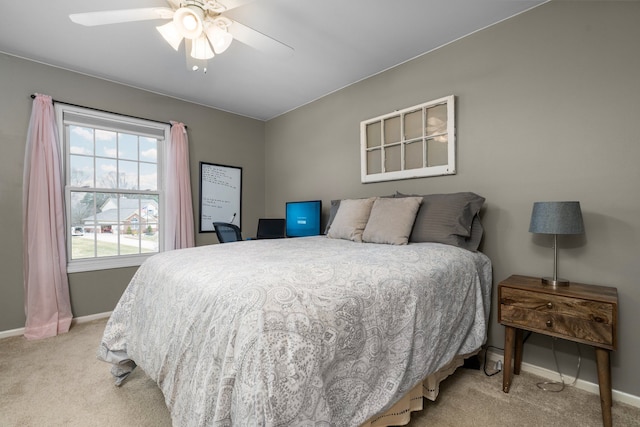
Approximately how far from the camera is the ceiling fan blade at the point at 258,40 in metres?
1.88

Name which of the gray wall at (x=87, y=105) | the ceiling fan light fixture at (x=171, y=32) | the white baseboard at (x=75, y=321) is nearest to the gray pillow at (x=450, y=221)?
the ceiling fan light fixture at (x=171, y=32)

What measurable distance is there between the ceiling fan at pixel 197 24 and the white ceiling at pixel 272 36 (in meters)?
0.22

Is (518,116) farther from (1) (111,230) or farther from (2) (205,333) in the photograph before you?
(1) (111,230)

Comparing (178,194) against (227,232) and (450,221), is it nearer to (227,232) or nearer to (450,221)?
(227,232)

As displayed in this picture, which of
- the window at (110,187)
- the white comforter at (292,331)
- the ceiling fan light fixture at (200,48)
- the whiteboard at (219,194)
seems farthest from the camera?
the whiteboard at (219,194)

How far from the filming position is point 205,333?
1032mm

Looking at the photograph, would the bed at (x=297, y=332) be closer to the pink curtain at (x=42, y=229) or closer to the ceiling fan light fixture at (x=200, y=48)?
the ceiling fan light fixture at (x=200, y=48)

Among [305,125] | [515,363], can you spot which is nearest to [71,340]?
[305,125]

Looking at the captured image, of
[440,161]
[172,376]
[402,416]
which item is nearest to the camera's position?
[172,376]

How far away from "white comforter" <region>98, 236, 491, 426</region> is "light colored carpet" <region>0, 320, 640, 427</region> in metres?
0.25

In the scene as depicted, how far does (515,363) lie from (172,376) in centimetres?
217

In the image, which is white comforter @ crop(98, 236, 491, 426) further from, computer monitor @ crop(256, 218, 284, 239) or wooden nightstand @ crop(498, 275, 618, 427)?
computer monitor @ crop(256, 218, 284, 239)

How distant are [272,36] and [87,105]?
2180mm

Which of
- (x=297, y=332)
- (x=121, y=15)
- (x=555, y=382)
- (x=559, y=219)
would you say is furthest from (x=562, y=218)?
(x=121, y=15)
